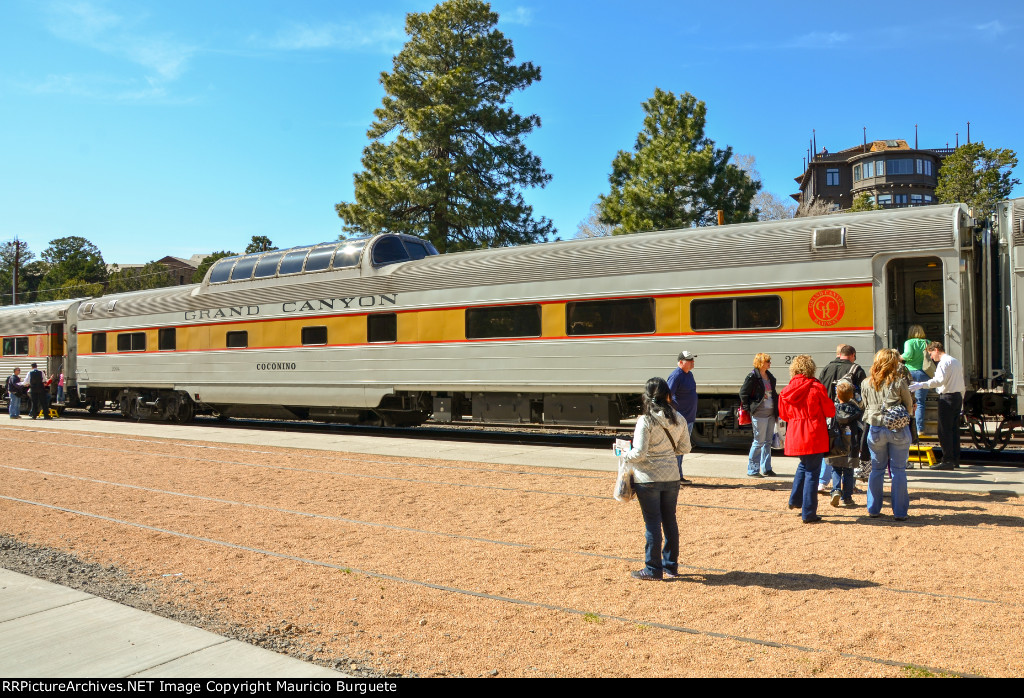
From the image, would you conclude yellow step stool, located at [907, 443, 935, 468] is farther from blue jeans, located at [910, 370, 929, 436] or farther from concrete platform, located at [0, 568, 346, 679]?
concrete platform, located at [0, 568, 346, 679]

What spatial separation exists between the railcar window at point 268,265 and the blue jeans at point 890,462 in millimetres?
14785

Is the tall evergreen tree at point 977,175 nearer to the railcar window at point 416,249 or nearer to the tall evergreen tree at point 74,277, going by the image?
the railcar window at point 416,249

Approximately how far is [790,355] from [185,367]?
15661 millimetres

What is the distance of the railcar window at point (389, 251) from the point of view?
→ 17.5 meters

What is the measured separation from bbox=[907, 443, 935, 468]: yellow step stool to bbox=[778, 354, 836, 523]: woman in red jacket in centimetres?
362

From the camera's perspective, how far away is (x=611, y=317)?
561 inches

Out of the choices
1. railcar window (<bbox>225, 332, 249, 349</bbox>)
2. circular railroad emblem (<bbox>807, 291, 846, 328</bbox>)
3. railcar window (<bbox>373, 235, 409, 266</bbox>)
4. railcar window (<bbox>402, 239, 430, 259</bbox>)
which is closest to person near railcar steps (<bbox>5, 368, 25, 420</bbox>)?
railcar window (<bbox>225, 332, 249, 349</bbox>)

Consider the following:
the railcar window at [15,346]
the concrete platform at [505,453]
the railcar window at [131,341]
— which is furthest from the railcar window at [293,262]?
the railcar window at [15,346]

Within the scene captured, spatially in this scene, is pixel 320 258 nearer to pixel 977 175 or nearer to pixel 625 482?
pixel 625 482

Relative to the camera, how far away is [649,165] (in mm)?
28000

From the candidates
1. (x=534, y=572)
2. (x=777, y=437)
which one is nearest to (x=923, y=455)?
(x=777, y=437)

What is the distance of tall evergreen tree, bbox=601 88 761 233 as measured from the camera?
27719 mm

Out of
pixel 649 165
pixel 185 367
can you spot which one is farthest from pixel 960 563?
pixel 649 165
